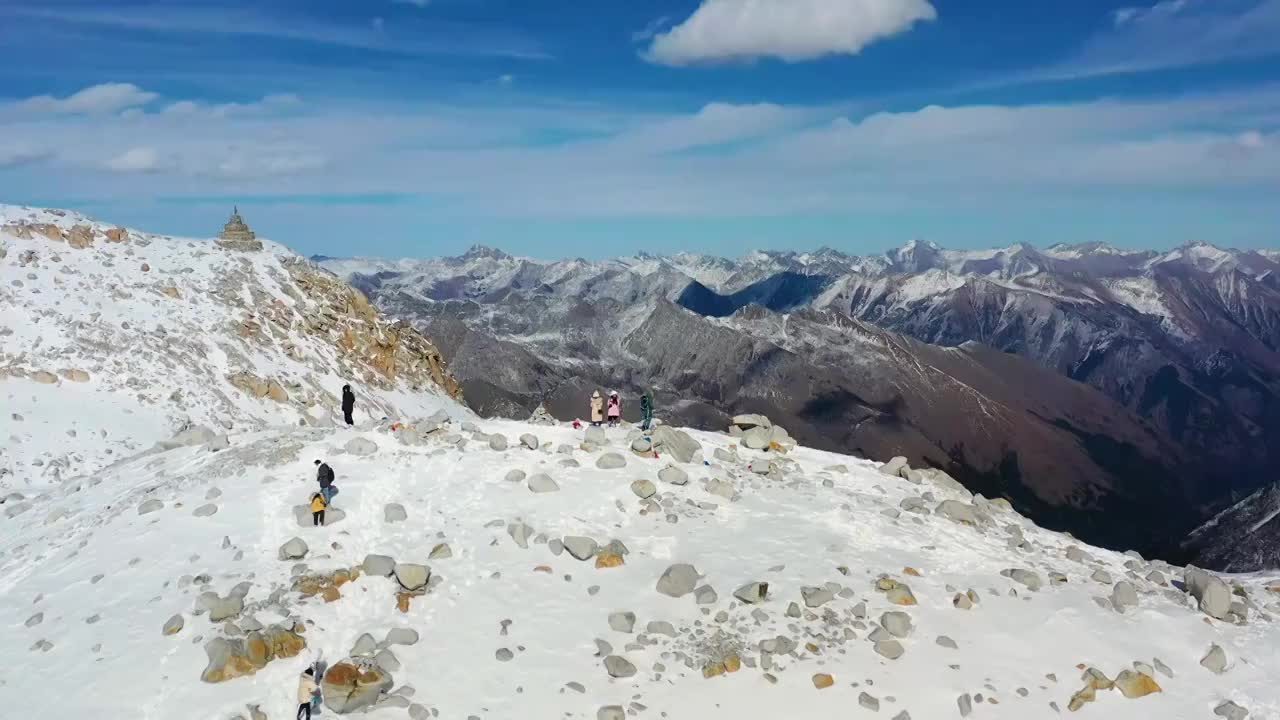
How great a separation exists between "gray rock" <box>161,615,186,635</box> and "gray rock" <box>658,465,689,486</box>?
15996 millimetres

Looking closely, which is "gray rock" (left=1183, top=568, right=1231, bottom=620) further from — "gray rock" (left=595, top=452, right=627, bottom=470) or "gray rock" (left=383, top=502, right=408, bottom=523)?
"gray rock" (left=383, top=502, right=408, bottom=523)

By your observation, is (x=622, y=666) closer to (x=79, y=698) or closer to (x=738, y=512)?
(x=738, y=512)

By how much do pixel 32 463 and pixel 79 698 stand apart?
27.0 metres

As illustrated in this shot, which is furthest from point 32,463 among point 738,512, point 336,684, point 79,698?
point 738,512

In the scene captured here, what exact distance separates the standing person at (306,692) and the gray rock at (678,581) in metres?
9.69

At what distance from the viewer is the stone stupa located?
7800 centimetres

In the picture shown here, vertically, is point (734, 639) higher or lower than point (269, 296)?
lower

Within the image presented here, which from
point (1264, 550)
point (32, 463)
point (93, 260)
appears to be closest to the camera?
point (32, 463)

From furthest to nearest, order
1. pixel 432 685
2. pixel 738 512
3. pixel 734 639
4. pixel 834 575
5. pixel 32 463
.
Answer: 1. pixel 32 463
2. pixel 738 512
3. pixel 834 575
4. pixel 734 639
5. pixel 432 685

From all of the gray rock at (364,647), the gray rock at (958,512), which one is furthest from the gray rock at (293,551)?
the gray rock at (958,512)

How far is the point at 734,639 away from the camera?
21750 millimetres

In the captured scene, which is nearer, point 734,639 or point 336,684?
point 336,684

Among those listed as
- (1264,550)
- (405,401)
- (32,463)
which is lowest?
(1264,550)

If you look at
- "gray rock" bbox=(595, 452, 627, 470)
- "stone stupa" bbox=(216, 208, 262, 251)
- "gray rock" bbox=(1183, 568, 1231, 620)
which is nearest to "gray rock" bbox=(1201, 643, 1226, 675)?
"gray rock" bbox=(1183, 568, 1231, 620)
